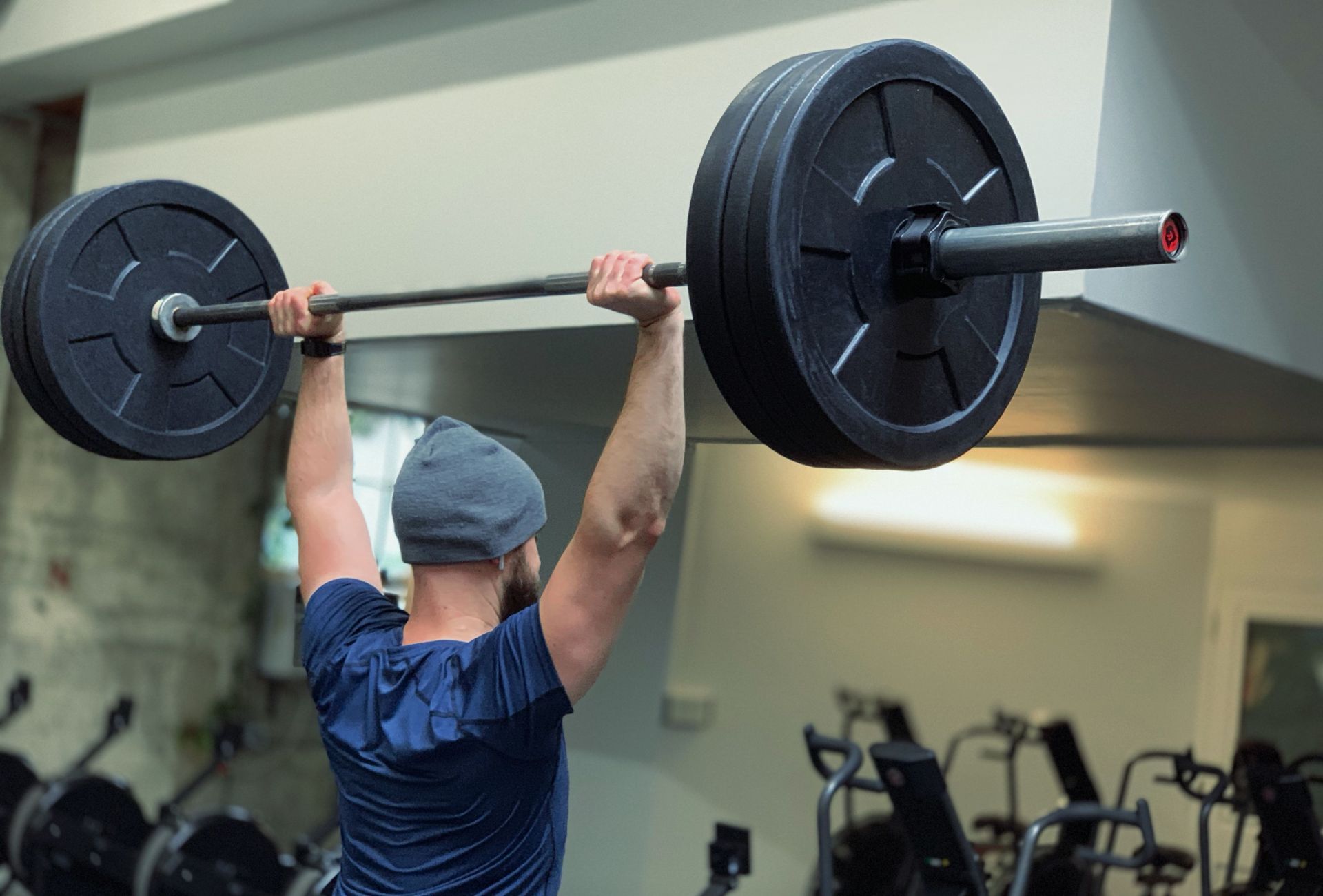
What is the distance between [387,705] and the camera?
1605mm

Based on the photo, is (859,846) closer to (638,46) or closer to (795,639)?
(795,639)

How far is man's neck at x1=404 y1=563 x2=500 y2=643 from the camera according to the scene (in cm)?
171

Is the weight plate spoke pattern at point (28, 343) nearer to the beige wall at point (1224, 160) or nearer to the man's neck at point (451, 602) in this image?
the man's neck at point (451, 602)

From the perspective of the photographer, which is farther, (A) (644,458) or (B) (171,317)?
(B) (171,317)

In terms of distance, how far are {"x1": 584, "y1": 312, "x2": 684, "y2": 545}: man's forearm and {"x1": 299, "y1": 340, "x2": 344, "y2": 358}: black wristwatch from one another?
0.72m

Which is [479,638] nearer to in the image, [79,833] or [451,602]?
[451,602]

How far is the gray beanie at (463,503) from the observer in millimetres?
1690

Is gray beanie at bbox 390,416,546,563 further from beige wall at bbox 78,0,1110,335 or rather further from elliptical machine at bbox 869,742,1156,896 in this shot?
elliptical machine at bbox 869,742,1156,896

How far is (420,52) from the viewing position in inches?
122

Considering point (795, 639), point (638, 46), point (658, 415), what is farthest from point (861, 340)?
point (795, 639)

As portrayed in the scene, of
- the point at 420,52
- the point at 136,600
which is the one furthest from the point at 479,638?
the point at 136,600

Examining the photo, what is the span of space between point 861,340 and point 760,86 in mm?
277

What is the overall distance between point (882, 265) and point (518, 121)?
163 cm

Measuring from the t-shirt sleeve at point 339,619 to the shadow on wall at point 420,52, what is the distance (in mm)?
1220
